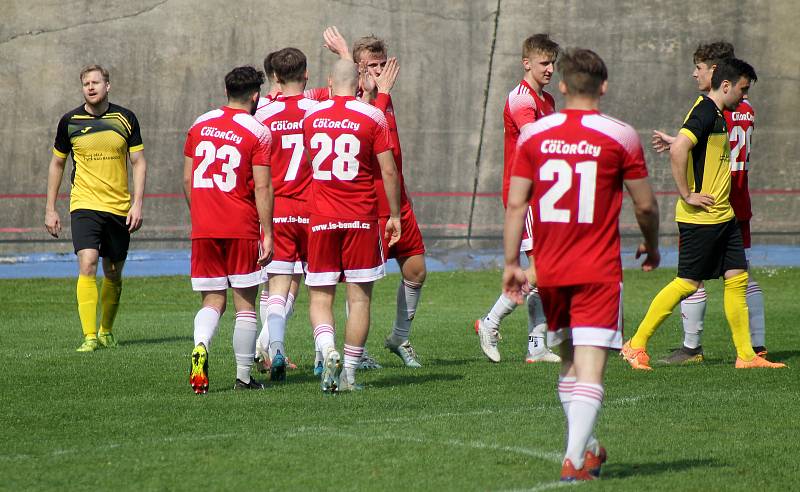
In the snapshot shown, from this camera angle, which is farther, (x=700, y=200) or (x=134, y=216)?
(x=134, y=216)

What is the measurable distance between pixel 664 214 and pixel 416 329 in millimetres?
10951

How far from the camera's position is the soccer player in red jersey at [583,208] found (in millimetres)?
5297

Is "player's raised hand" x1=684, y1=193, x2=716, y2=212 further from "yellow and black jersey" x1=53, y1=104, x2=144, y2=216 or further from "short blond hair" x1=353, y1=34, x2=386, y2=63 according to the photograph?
"yellow and black jersey" x1=53, y1=104, x2=144, y2=216

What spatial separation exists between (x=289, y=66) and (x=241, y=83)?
80 centimetres

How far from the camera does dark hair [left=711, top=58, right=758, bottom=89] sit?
9.02 metres

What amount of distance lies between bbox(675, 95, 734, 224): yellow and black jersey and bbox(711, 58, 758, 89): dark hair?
0.17m

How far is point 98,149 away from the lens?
35.7 ft

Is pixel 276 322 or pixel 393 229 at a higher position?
pixel 393 229

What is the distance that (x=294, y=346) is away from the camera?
10.9m

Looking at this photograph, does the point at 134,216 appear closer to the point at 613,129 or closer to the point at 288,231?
the point at 288,231

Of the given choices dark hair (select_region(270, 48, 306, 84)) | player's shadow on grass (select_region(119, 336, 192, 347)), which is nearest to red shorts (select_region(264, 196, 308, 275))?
dark hair (select_region(270, 48, 306, 84))

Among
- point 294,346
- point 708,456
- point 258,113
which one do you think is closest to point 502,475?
point 708,456

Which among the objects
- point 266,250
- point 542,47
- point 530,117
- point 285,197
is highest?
point 542,47

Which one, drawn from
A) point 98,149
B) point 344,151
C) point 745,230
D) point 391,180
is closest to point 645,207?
point 391,180
